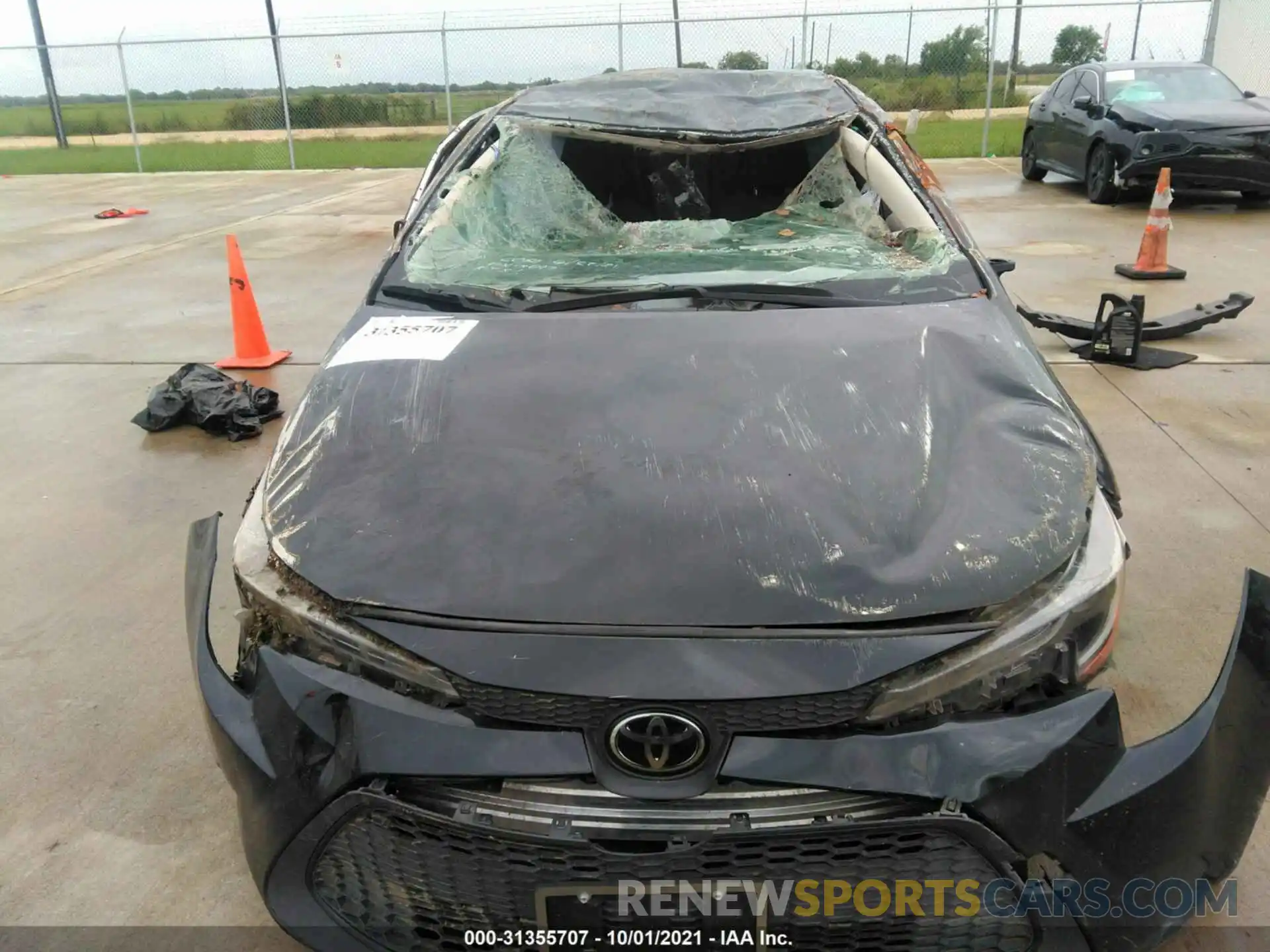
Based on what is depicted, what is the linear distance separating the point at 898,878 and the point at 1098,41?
81.4 feet

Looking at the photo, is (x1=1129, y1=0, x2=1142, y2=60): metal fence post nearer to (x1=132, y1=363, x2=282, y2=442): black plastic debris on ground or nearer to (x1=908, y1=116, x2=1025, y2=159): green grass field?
(x1=908, y1=116, x2=1025, y2=159): green grass field

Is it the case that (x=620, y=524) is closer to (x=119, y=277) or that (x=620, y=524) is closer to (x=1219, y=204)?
(x=119, y=277)

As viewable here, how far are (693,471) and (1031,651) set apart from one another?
661 mm

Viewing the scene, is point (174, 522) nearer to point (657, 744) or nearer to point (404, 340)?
point (404, 340)

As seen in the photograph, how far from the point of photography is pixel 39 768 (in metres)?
2.50

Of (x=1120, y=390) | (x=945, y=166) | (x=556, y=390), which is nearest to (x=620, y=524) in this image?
(x=556, y=390)

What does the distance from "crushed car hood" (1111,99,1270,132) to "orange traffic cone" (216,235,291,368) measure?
837 cm

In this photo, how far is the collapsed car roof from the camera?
3.11 meters

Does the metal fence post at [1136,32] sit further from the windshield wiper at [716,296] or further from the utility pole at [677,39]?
the windshield wiper at [716,296]

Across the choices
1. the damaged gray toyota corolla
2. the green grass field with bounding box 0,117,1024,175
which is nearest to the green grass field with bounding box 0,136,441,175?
the green grass field with bounding box 0,117,1024,175

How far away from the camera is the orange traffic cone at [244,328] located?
5582mm

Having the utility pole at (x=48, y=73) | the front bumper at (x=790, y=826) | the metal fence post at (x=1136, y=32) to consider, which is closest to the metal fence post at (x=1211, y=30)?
the metal fence post at (x=1136, y=32)

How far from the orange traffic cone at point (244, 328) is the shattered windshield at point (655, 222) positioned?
2.90 meters

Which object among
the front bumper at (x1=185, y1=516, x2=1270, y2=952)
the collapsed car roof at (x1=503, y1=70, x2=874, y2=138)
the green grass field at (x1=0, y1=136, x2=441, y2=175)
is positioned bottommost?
the green grass field at (x1=0, y1=136, x2=441, y2=175)
